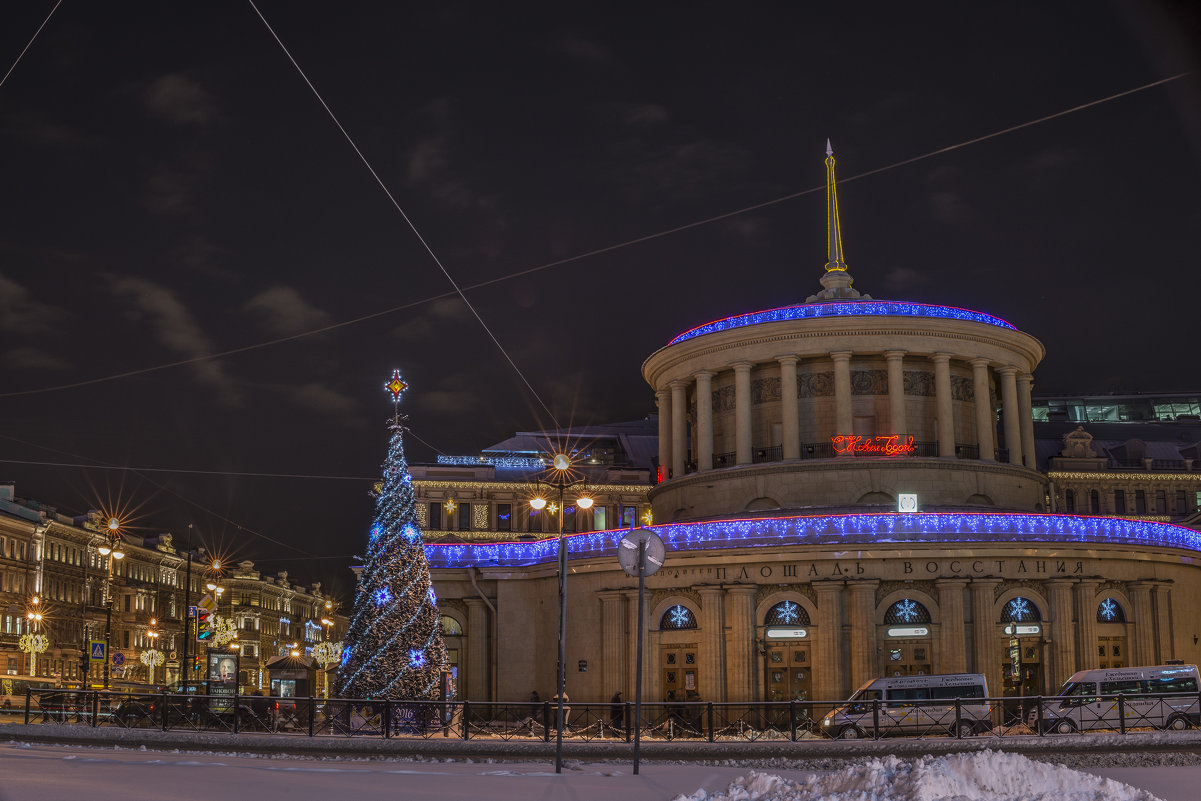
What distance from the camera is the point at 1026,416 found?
2253 inches

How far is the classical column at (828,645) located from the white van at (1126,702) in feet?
22.9

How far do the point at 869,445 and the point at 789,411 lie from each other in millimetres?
3462

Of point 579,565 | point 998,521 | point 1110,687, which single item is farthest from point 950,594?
point 579,565

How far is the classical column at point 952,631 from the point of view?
42.8 metres

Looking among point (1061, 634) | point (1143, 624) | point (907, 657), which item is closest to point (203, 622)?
point (907, 657)

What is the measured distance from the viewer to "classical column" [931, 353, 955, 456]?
2018 inches

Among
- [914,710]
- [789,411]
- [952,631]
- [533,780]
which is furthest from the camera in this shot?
[789,411]

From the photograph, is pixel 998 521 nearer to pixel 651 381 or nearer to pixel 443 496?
pixel 651 381

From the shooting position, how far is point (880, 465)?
50.2 m

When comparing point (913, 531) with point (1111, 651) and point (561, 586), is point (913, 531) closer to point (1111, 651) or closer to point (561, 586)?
point (1111, 651)

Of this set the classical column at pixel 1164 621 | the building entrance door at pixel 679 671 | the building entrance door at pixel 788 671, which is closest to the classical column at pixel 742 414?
the building entrance door at pixel 679 671

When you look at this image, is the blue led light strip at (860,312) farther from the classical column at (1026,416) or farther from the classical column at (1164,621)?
the classical column at (1164,621)

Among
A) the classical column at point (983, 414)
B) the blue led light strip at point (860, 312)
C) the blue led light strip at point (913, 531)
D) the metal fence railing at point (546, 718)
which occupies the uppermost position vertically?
the blue led light strip at point (860, 312)

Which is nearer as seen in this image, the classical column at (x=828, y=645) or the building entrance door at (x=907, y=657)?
the classical column at (x=828, y=645)
